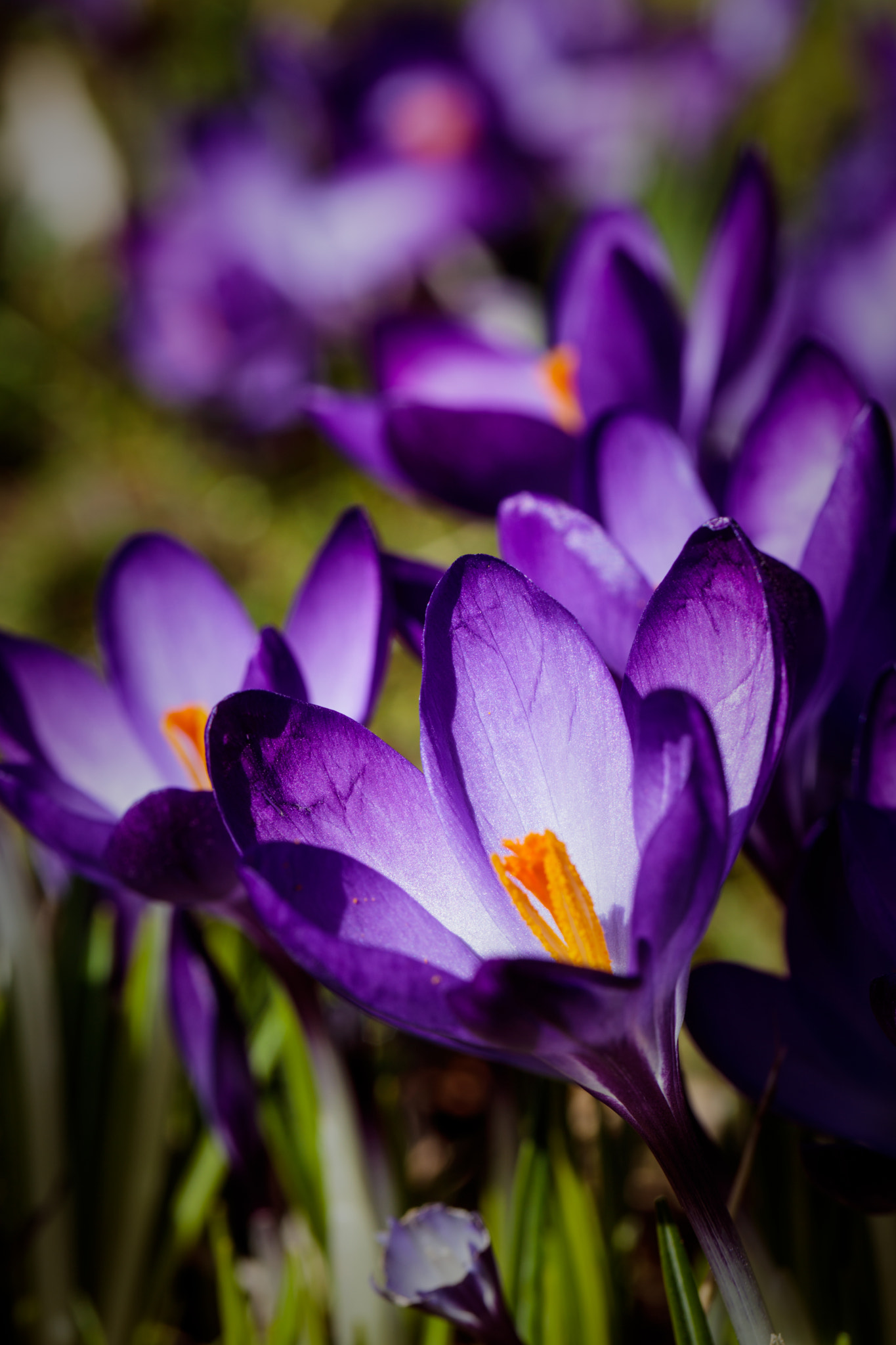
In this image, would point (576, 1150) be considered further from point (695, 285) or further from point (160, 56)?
point (160, 56)

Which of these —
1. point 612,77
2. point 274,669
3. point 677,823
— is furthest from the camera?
point 612,77

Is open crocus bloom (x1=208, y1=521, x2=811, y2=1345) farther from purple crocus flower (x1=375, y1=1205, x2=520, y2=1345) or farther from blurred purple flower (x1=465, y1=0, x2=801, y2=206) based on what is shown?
blurred purple flower (x1=465, y1=0, x2=801, y2=206)

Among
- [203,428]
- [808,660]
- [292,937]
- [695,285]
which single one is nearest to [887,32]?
[695,285]

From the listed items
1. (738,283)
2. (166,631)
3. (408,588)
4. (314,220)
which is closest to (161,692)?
(166,631)

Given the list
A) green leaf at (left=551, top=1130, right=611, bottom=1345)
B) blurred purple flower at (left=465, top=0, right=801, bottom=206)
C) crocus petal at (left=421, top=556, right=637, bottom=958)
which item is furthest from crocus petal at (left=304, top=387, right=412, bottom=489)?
blurred purple flower at (left=465, top=0, right=801, bottom=206)

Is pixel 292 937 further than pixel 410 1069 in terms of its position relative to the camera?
No

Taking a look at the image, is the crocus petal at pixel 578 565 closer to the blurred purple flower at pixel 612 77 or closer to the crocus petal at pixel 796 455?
the crocus petal at pixel 796 455

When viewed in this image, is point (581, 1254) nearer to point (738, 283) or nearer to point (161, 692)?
point (161, 692)
